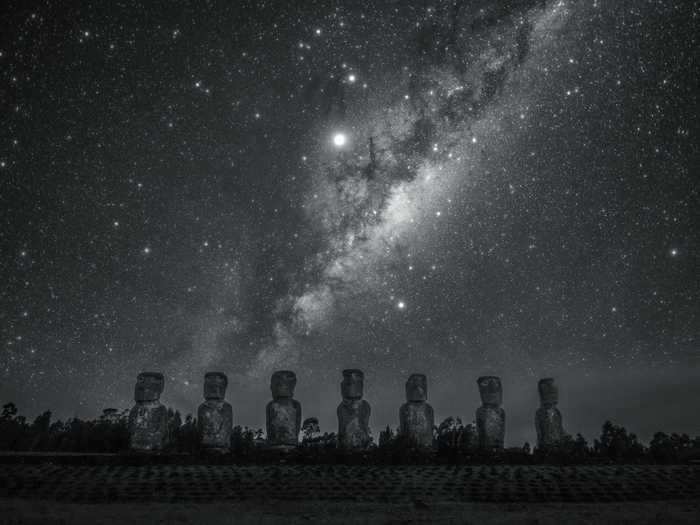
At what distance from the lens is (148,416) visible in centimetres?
1320

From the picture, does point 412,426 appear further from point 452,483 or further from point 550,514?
point 550,514

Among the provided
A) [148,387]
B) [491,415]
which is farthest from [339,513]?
[491,415]

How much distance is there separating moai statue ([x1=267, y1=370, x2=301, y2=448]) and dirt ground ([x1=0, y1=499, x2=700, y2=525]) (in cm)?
623

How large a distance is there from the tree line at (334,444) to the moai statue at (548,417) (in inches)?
17.9

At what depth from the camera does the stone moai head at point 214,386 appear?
14.2 meters

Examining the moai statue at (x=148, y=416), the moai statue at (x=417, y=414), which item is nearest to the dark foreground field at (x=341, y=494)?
the moai statue at (x=148, y=416)

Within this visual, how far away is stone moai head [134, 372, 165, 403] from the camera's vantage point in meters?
13.3

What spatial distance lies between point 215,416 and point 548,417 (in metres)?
8.99

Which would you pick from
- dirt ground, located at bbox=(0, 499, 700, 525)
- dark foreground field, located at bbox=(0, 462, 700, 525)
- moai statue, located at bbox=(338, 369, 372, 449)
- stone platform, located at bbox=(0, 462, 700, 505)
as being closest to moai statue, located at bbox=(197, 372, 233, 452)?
moai statue, located at bbox=(338, 369, 372, 449)

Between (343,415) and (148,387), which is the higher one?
(148,387)

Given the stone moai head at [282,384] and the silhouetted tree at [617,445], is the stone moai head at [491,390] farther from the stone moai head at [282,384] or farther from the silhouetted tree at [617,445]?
the stone moai head at [282,384]

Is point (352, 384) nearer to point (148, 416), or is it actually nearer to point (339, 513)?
point (148, 416)

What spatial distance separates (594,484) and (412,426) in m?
6.70

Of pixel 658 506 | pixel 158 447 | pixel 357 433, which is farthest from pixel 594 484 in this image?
pixel 158 447
